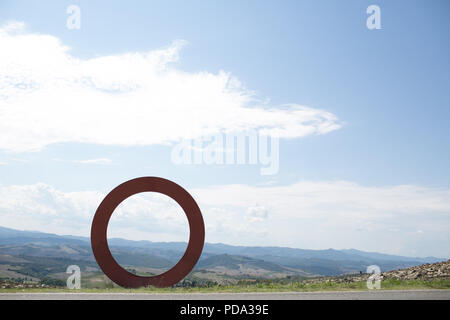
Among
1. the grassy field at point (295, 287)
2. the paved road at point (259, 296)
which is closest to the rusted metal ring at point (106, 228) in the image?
the grassy field at point (295, 287)

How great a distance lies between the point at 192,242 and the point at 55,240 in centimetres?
16169

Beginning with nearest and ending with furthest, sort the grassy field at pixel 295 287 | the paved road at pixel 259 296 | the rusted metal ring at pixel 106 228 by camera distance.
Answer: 1. the paved road at pixel 259 296
2. the grassy field at pixel 295 287
3. the rusted metal ring at pixel 106 228

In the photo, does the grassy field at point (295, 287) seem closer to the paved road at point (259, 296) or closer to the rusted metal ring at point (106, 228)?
the rusted metal ring at point (106, 228)

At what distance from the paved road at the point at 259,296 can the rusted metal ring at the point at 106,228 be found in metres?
1.99

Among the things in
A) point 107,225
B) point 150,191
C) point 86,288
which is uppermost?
point 150,191

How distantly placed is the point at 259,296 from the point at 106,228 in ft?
22.0

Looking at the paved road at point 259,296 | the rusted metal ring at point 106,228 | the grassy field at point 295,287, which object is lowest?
the grassy field at point 295,287

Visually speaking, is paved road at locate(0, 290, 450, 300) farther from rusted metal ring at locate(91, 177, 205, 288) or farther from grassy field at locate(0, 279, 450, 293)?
rusted metal ring at locate(91, 177, 205, 288)

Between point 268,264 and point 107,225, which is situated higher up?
point 107,225

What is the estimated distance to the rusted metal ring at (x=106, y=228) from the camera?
1766 cm

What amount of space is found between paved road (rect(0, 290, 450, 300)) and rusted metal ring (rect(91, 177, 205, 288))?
6.53 ft
